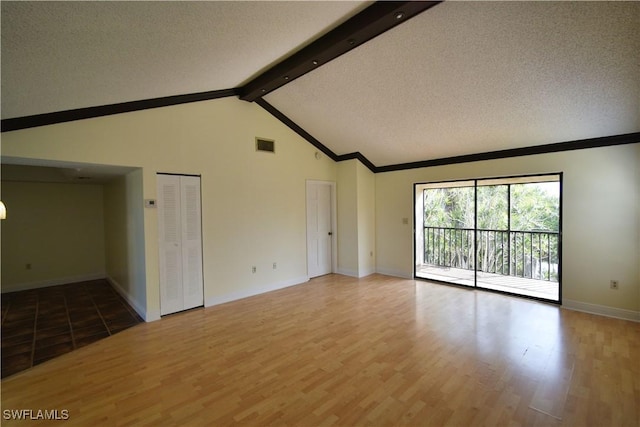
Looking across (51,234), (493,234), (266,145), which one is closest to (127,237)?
(51,234)

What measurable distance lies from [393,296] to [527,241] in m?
3.07

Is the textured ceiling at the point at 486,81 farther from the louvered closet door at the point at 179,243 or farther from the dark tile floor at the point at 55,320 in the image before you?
the dark tile floor at the point at 55,320

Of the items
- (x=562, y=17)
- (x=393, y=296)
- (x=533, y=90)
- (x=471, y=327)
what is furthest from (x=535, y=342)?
(x=562, y=17)

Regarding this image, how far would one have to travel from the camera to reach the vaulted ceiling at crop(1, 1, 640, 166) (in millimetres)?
2076

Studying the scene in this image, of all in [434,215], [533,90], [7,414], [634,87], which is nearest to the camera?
[7,414]

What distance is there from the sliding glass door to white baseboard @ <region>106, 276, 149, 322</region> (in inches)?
200

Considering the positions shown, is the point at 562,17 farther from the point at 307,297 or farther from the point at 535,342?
the point at 307,297

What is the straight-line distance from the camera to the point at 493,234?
6047 mm

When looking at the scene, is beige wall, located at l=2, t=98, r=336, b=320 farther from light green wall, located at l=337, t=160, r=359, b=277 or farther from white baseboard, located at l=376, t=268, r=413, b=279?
white baseboard, located at l=376, t=268, r=413, b=279

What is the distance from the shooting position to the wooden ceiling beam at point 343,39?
260 cm

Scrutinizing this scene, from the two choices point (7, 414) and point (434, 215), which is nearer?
point (7, 414)

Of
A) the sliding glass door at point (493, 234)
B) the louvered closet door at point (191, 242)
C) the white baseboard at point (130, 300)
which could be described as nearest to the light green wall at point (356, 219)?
the sliding glass door at point (493, 234)

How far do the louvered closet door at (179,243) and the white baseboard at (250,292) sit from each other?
0.67 feet

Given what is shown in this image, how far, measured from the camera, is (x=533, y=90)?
3.37 metres
